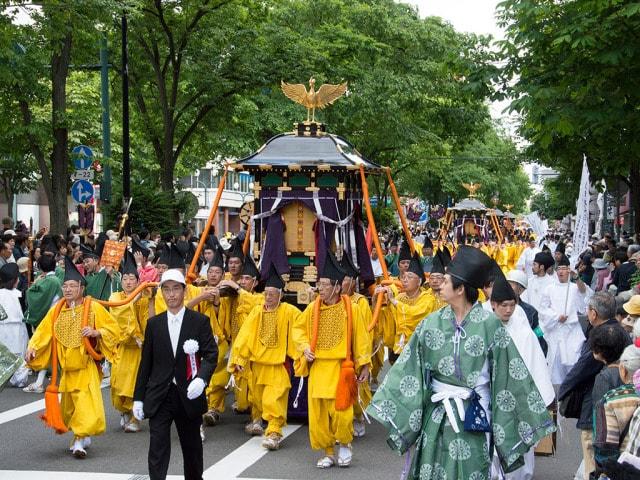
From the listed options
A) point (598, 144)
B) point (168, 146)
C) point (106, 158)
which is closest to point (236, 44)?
point (168, 146)

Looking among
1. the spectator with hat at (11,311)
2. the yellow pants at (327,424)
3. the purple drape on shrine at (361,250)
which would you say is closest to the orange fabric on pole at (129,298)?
the yellow pants at (327,424)

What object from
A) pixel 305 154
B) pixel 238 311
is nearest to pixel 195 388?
pixel 238 311

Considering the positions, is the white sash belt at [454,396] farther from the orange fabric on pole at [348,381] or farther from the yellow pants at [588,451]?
the orange fabric on pole at [348,381]

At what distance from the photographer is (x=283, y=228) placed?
1201 cm

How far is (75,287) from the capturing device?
30.6 feet

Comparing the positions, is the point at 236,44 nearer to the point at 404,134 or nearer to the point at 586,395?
the point at 404,134

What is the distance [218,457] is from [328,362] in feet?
4.37

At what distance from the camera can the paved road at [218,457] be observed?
8688 millimetres

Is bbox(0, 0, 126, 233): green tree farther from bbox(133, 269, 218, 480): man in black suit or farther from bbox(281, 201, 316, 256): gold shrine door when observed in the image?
bbox(133, 269, 218, 480): man in black suit

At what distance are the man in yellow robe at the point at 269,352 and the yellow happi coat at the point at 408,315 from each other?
1128 millimetres

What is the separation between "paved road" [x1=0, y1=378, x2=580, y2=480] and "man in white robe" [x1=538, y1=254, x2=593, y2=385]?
1.53 metres

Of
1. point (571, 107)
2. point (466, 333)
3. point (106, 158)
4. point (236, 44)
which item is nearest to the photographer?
point (466, 333)

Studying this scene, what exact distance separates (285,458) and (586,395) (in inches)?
125

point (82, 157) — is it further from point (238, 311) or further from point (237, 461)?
point (237, 461)
